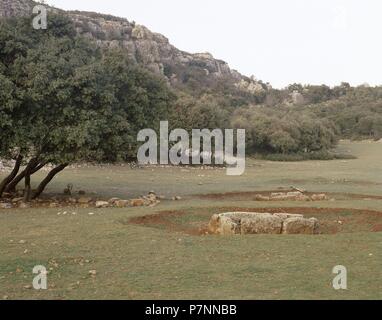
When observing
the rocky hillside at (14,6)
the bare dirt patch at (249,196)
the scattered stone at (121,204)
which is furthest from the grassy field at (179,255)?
the rocky hillside at (14,6)

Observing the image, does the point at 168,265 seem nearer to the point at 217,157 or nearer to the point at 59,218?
the point at 59,218

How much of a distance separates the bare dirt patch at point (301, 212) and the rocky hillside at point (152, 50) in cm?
10181

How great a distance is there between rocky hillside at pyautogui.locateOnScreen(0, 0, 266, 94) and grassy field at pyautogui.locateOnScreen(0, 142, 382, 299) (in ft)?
338

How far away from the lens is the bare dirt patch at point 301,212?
19.2 meters

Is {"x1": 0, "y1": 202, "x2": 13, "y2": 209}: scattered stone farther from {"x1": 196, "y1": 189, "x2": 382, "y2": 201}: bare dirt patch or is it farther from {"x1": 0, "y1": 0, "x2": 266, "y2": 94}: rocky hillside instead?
{"x1": 0, "y1": 0, "x2": 266, "y2": 94}: rocky hillside

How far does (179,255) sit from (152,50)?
134637 millimetres

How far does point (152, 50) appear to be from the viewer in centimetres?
14438

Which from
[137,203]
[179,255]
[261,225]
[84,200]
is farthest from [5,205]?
[179,255]

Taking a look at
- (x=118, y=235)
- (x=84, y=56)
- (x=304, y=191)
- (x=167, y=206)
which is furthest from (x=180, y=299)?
(x=304, y=191)

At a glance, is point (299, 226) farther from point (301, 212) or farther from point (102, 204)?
point (102, 204)

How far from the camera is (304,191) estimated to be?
109 ft

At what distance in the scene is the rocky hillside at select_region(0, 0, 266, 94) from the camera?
133000mm

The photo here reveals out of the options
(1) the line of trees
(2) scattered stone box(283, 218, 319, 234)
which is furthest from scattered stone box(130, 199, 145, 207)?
(2) scattered stone box(283, 218, 319, 234)

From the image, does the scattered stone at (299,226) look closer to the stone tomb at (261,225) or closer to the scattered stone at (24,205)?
the stone tomb at (261,225)
